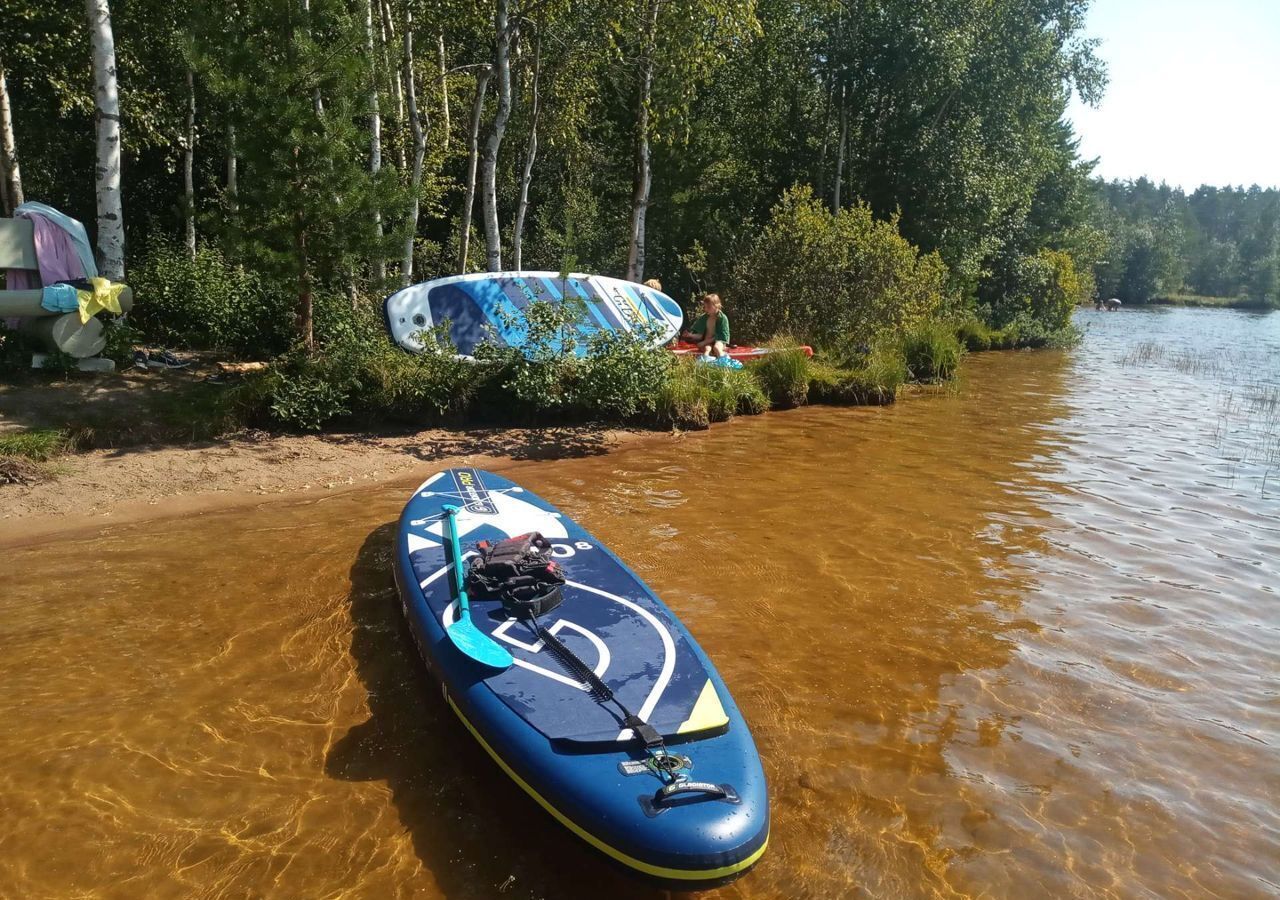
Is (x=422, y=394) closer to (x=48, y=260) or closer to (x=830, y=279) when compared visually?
(x=48, y=260)

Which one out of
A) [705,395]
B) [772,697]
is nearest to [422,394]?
[705,395]

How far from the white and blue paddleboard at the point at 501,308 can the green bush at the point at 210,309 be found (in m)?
1.41

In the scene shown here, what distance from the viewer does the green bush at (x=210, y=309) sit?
10.0 metres

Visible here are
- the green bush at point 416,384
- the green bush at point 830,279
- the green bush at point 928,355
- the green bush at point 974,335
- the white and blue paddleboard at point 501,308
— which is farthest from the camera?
the green bush at point 974,335

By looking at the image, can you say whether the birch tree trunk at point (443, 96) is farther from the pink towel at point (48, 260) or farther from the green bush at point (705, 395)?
the green bush at point (705, 395)

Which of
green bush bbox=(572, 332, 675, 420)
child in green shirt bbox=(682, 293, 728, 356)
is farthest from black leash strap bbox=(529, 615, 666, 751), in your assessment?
child in green shirt bbox=(682, 293, 728, 356)

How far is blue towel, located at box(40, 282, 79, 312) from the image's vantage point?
332 inches

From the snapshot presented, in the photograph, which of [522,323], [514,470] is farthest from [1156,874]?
[522,323]

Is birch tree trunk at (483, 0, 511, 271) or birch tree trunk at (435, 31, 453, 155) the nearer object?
birch tree trunk at (483, 0, 511, 271)

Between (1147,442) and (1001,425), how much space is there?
180cm

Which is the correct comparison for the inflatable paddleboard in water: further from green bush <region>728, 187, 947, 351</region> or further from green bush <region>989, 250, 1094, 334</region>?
green bush <region>989, 250, 1094, 334</region>

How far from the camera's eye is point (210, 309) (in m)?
10.2

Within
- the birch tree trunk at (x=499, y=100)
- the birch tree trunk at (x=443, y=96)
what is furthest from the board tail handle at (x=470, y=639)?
the birch tree trunk at (x=443, y=96)

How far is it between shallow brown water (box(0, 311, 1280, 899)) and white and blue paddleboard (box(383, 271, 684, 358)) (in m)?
2.60
